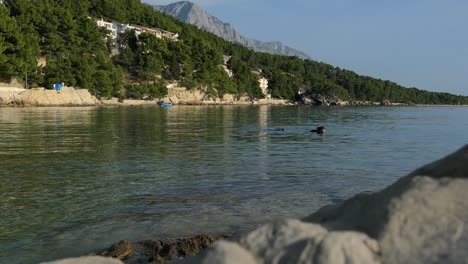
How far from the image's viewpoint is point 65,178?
15.1 metres

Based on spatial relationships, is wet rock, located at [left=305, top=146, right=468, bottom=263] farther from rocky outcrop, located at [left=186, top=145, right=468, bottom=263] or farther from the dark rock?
the dark rock

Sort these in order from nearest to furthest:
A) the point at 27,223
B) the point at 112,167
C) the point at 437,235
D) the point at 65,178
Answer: the point at 437,235, the point at 27,223, the point at 65,178, the point at 112,167

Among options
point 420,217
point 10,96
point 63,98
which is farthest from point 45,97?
point 420,217

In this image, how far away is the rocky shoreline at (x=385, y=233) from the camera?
357cm

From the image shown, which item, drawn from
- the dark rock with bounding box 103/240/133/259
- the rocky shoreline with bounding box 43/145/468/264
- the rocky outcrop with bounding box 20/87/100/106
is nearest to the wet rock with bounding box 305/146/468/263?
the rocky shoreline with bounding box 43/145/468/264

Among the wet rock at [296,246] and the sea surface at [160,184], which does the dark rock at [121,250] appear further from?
the wet rock at [296,246]

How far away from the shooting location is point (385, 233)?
12.4 feet

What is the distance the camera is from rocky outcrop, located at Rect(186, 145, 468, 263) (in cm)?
356

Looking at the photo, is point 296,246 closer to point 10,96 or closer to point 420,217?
point 420,217

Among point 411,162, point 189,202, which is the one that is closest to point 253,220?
point 189,202

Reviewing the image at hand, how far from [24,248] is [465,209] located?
25.5ft

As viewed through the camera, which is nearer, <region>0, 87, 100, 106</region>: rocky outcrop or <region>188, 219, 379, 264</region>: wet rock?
<region>188, 219, 379, 264</region>: wet rock

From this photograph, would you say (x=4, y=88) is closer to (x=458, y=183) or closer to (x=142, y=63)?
(x=142, y=63)

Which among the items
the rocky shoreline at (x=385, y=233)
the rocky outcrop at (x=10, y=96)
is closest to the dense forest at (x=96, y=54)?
the rocky outcrop at (x=10, y=96)
